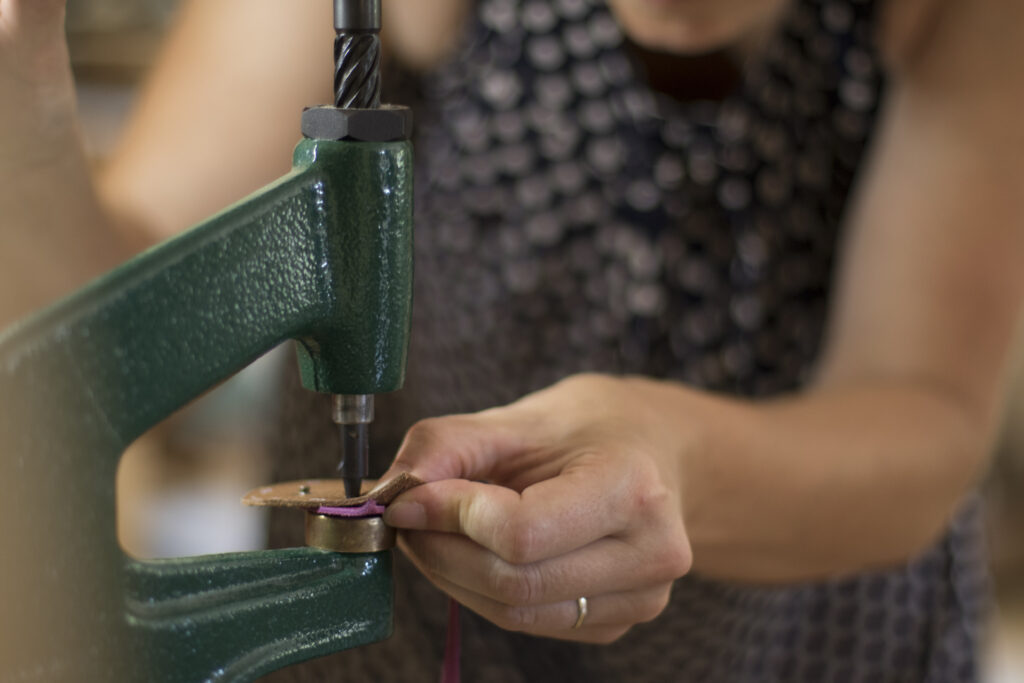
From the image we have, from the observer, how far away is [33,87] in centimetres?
49

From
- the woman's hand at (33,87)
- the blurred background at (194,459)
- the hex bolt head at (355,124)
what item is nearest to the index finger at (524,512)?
the hex bolt head at (355,124)

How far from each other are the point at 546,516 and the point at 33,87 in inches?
12.8

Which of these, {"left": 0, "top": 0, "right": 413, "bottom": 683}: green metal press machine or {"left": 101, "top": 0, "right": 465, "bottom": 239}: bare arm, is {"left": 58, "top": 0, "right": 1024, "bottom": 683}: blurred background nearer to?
{"left": 101, "top": 0, "right": 465, "bottom": 239}: bare arm

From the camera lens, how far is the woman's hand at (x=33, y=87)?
1.48 feet

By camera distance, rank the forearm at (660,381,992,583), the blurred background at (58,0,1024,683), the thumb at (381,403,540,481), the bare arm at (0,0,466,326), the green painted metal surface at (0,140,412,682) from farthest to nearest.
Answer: the blurred background at (58,0,1024,683) < the bare arm at (0,0,466,326) < the forearm at (660,381,992,583) < the thumb at (381,403,540,481) < the green painted metal surface at (0,140,412,682)

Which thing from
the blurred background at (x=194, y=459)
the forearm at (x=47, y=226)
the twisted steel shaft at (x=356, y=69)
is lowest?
the blurred background at (x=194, y=459)

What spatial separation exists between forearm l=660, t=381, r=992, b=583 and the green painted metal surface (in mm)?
291

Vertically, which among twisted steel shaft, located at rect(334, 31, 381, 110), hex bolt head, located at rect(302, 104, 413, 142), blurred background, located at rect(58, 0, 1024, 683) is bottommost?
blurred background, located at rect(58, 0, 1024, 683)

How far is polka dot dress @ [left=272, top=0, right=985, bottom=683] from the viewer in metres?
0.91

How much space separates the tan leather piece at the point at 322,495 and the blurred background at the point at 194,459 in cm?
167

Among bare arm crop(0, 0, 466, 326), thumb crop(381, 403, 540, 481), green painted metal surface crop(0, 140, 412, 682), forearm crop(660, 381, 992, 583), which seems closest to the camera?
green painted metal surface crop(0, 140, 412, 682)

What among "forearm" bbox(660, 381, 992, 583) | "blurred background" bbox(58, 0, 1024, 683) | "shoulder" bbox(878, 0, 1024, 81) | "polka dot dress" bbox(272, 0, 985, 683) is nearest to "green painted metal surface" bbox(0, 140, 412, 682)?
"forearm" bbox(660, 381, 992, 583)

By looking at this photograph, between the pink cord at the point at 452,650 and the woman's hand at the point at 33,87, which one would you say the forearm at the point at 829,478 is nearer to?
the pink cord at the point at 452,650

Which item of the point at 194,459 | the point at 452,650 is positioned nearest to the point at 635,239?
the point at 452,650
